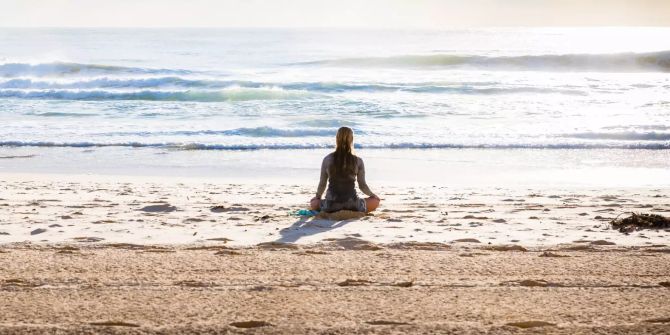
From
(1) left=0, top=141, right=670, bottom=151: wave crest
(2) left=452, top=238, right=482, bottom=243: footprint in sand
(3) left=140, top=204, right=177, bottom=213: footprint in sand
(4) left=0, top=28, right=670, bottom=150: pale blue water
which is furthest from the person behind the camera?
(4) left=0, top=28, right=670, bottom=150: pale blue water

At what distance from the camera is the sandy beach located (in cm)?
376

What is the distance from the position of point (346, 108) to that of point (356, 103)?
1008 millimetres

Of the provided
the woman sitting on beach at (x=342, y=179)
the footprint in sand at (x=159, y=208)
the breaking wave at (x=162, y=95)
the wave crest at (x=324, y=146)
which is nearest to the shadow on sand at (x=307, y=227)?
the woman sitting on beach at (x=342, y=179)

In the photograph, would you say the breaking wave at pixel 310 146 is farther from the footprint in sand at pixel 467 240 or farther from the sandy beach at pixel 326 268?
the footprint in sand at pixel 467 240

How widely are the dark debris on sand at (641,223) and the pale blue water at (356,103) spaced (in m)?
7.53

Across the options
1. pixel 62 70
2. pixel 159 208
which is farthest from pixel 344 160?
pixel 62 70

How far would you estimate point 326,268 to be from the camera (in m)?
4.84

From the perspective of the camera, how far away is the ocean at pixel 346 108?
13.9m

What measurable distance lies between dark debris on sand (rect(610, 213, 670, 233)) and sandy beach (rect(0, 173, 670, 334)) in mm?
108

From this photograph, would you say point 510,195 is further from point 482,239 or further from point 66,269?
point 66,269

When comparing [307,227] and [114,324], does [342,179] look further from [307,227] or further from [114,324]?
[114,324]

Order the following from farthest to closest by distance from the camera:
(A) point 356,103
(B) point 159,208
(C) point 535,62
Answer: (C) point 535,62 → (A) point 356,103 → (B) point 159,208

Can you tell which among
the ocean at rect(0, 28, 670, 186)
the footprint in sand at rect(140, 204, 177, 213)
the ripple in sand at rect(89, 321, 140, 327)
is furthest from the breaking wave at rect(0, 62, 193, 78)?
the ripple in sand at rect(89, 321, 140, 327)

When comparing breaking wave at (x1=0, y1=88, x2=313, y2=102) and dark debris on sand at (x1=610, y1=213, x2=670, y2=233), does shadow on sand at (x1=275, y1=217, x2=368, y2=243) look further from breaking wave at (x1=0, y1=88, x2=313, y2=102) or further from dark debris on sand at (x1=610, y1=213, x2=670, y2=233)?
breaking wave at (x1=0, y1=88, x2=313, y2=102)
